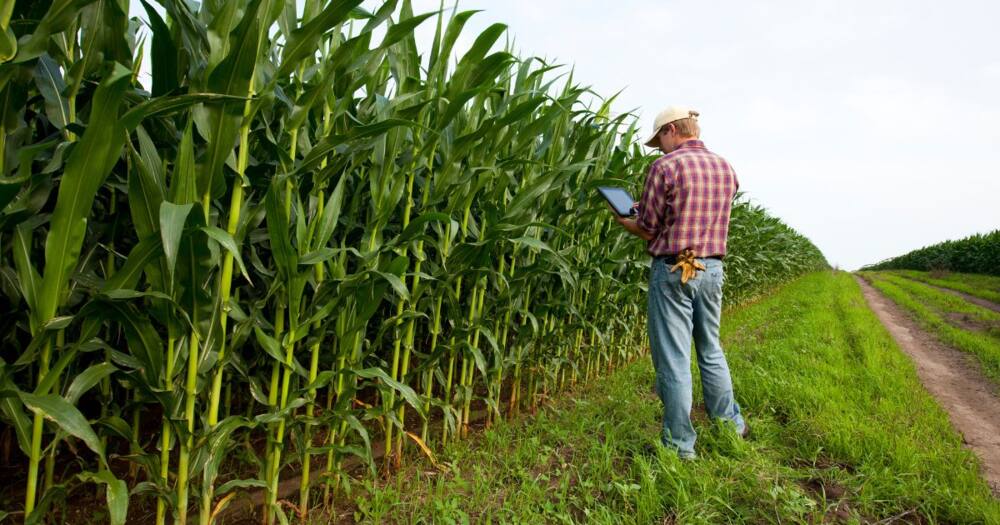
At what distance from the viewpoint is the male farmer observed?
9.11ft

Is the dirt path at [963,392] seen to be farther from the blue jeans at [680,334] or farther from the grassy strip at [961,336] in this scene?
the blue jeans at [680,334]

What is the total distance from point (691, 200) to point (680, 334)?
0.74 m

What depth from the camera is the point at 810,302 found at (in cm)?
992

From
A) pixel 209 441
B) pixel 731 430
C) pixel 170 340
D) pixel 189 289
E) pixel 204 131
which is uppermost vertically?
pixel 204 131

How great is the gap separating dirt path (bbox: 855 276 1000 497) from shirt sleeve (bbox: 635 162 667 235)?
2.12 meters

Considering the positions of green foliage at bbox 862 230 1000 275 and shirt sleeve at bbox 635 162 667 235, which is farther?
green foliage at bbox 862 230 1000 275

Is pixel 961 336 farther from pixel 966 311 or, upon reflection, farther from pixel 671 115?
pixel 671 115

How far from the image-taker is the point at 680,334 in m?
2.83

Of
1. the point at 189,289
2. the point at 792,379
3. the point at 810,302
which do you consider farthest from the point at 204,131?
the point at 810,302

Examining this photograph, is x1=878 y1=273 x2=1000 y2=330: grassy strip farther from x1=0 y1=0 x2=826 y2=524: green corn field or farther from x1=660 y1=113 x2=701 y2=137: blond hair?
x1=0 y1=0 x2=826 y2=524: green corn field

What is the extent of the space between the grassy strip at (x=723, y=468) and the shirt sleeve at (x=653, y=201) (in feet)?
3.94

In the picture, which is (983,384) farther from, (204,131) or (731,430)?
(204,131)

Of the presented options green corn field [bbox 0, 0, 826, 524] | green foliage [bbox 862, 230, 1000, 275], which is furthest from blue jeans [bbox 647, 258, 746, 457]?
green foliage [bbox 862, 230, 1000, 275]

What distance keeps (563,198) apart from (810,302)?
28.5 ft
